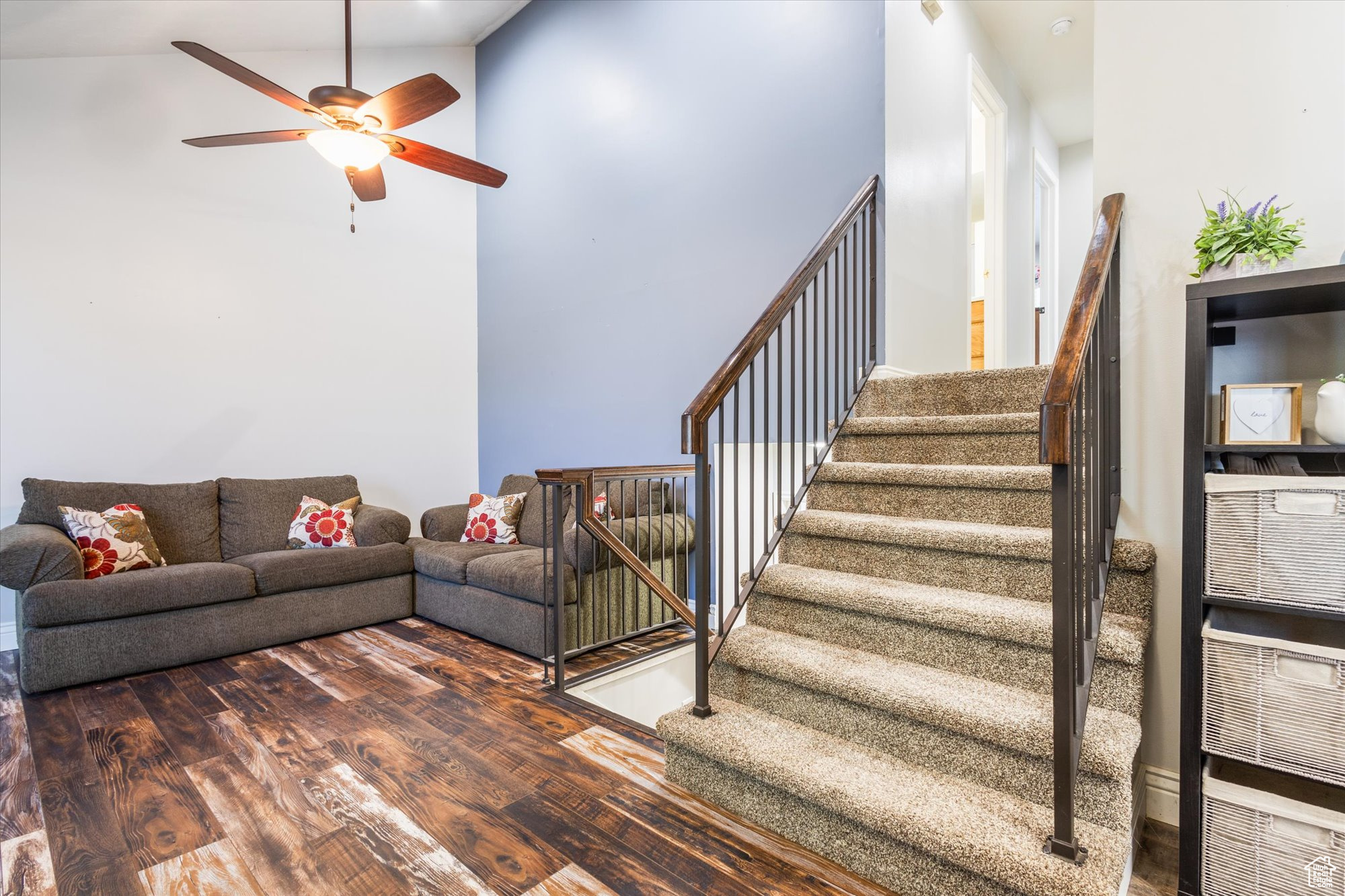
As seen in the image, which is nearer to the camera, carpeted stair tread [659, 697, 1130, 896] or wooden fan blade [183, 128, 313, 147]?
carpeted stair tread [659, 697, 1130, 896]

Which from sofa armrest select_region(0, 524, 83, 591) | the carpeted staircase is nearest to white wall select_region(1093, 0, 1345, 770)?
the carpeted staircase

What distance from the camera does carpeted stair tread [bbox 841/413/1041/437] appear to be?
231 cm

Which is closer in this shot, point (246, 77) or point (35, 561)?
point (246, 77)

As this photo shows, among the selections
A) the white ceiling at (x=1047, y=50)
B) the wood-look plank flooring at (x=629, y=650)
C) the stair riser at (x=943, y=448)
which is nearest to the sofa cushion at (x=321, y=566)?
the wood-look plank flooring at (x=629, y=650)

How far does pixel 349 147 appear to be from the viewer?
2.58 m

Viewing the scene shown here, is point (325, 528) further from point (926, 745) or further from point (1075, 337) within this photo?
point (1075, 337)

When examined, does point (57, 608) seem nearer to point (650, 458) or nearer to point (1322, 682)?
point (650, 458)

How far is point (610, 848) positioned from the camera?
1655mm

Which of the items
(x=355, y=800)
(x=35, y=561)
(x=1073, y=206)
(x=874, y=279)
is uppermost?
(x=1073, y=206)

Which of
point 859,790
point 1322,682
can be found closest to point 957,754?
point 859,790

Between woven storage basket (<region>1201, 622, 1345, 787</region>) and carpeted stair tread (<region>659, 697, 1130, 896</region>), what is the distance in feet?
1.19

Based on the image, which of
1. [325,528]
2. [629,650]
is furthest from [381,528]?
[629,650]

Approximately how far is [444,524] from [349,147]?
2439mm

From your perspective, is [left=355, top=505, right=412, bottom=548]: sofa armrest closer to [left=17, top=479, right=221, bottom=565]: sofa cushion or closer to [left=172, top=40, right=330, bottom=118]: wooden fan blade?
[left=17, top=479, right=221, bottom=565]: sofa cushion
